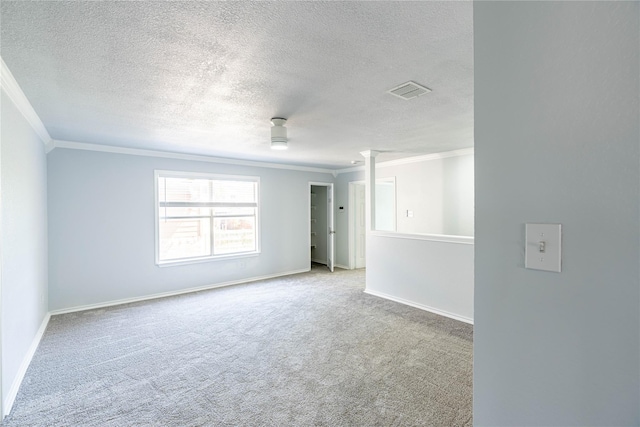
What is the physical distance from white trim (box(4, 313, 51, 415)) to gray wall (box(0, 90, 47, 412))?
4 cm

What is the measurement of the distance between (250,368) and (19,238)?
2353 millimetres

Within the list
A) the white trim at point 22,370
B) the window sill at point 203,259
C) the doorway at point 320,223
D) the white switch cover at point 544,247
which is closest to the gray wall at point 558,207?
the white switch cover at point 544,247

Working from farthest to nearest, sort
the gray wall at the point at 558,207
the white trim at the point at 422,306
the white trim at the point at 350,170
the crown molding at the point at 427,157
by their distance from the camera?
1. the white trim at the point at 350,170
2. the crown molding at the point at 427,157
3. the white trim at the point at 422,306
4. the gray wall at the point at 558,207

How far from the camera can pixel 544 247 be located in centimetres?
80

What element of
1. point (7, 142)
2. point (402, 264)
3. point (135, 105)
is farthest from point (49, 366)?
point (402, 264)

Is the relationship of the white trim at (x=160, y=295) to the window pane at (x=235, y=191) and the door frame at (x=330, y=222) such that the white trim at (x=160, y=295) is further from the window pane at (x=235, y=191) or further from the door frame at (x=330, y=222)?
the window pane at (x=235, y=191)

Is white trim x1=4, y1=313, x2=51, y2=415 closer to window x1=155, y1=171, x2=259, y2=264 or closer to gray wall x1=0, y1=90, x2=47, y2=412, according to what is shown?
gray wall x1=0, y1=90, x2=47, y2=412

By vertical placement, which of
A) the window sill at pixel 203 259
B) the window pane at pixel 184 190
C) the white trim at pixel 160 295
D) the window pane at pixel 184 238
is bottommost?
the white trim at pixel 160 295

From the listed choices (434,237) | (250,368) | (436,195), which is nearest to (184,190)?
(250,368)

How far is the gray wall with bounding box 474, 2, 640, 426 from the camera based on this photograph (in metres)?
0.68

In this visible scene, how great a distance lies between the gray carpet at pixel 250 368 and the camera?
2027mm

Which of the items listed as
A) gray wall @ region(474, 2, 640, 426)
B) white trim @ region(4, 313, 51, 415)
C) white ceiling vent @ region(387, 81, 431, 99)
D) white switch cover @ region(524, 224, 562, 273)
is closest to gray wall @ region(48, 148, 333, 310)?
white trim @ region(4, 313, 51, 415)

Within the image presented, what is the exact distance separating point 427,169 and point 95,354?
5357 mm

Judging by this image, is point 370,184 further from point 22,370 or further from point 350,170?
point 22,370
